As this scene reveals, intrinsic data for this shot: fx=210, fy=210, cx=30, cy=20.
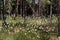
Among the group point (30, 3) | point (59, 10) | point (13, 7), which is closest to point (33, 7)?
point (30, 3)

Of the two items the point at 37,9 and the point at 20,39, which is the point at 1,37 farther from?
the point at 37,9

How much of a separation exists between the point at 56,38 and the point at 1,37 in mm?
1873

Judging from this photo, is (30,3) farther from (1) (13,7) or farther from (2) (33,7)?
(1) (13,7)

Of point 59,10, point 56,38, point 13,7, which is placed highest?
point 59,10

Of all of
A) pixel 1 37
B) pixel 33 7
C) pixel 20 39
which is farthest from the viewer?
pixel 33 7

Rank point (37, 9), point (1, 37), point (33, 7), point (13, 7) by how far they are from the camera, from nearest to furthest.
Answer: point (1, 37), point (37, 9), point (33, 7), point (13, 7)

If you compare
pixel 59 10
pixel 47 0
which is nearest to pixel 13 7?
pixel 47 0

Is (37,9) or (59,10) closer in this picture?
(59,10)

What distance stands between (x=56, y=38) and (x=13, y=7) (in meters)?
25.4

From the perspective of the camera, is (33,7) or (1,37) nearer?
(1,37)

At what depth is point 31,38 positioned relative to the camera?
248 inches

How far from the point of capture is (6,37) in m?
6.62

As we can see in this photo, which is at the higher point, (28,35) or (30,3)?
(28,35)

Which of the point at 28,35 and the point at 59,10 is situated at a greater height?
the point at 59,10
